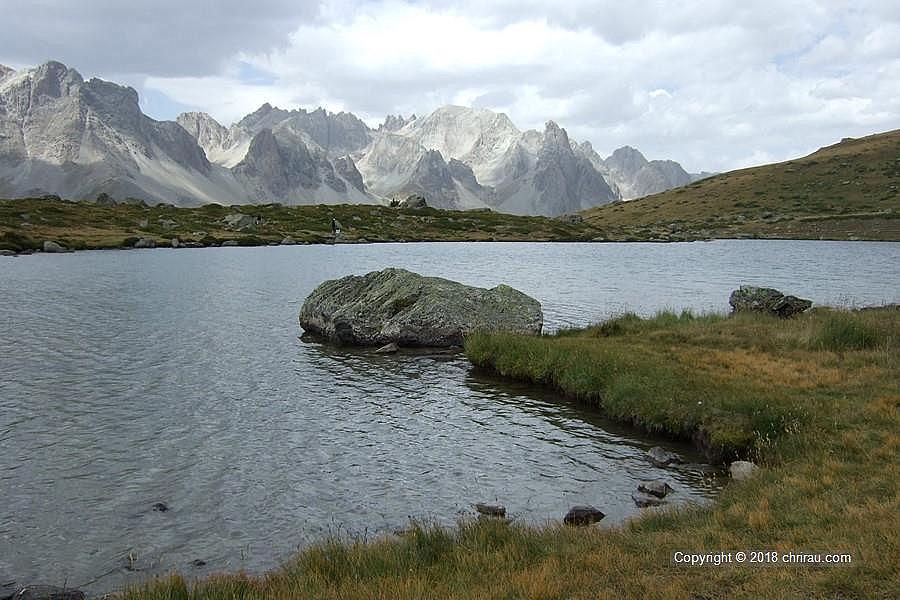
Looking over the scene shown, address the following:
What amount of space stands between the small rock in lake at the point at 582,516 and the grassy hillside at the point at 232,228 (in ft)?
372

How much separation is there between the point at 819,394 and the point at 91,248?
388 ft

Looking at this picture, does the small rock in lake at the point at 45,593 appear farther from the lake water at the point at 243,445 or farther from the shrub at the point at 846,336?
the shrub at the point at 846,336

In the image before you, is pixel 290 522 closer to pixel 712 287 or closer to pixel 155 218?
pixel 712 287

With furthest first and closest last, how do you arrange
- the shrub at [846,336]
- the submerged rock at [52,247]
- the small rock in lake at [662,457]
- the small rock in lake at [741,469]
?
the submerged rock at [52,247]
the shrub at [846,336]
the small rock in lake at [662,457]
the small rock in lake at [741,469]

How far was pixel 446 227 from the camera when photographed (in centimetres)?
17862

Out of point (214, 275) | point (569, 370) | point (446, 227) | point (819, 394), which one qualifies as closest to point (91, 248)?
point (214, 275)

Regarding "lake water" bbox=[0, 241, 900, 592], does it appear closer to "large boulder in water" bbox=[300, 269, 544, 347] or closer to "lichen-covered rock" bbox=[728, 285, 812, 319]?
"large boulder in water" bbox=[300, 269, 544, 347]

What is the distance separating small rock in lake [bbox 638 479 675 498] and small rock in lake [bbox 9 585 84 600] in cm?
1317

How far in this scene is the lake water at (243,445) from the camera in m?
14.7

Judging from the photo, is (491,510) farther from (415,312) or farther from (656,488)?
(415,312)

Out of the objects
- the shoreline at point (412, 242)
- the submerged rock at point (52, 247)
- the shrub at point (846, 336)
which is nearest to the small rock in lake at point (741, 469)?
the shrub at point (846, 336)

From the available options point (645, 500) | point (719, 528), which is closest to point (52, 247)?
point (645, 500)

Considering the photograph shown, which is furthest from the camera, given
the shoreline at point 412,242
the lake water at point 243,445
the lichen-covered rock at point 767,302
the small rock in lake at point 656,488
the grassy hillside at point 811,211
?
the grassy hillside at point 811,211

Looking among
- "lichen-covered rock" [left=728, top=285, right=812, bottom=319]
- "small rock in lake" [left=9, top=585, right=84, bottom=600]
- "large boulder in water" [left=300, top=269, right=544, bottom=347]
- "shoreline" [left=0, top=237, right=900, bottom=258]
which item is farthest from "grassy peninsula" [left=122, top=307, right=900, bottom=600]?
"shoreline" [left=0, top=237, right=900, bottom=258]
